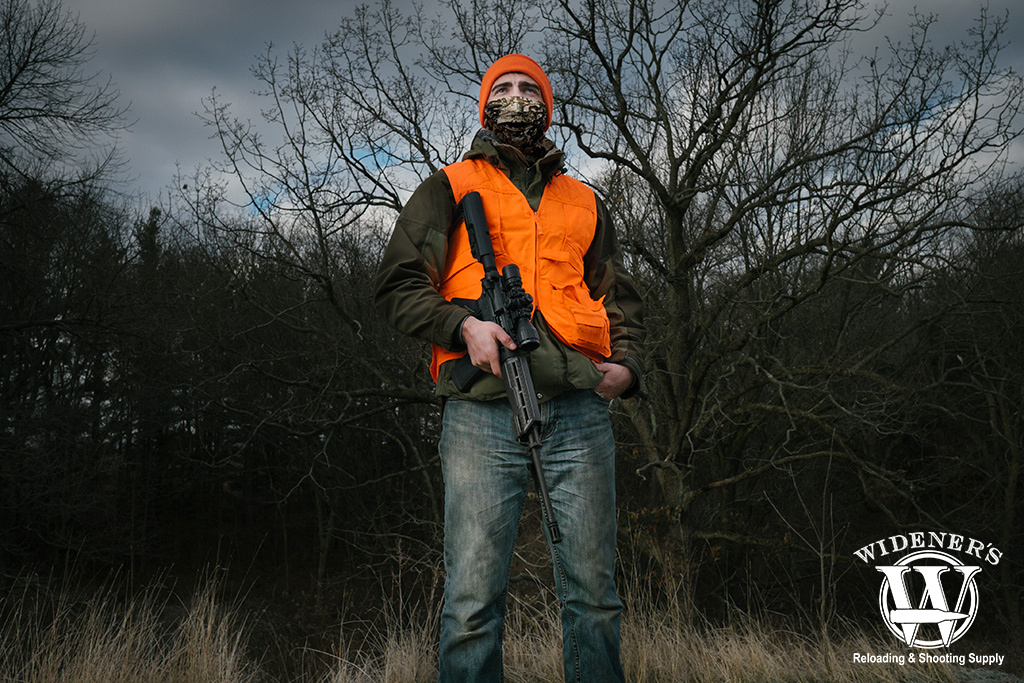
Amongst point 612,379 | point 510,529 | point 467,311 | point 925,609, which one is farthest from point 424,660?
point 925,609

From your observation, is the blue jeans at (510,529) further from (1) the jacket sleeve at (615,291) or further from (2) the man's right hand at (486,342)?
(1) the jacket sleeve at (615,291)

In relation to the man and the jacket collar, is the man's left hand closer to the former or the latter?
the man

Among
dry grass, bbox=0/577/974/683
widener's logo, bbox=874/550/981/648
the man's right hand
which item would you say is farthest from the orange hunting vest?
widener's logo, bbox=874/550/981/648

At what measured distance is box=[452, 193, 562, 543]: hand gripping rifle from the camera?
189cm

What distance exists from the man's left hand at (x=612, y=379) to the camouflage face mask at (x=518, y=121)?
2.36 feet

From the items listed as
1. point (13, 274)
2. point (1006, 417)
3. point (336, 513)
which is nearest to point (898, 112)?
point (1006, 417)

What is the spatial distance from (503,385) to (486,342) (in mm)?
133

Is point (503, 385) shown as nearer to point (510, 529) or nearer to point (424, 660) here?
point (510, 529)

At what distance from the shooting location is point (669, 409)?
33.4ft

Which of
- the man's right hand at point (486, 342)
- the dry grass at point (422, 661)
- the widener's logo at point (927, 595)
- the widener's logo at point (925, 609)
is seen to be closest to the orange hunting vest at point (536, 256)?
the man's right hand at point (486, 342)

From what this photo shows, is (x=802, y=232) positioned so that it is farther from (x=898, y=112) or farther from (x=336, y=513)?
(x=336, y=513)

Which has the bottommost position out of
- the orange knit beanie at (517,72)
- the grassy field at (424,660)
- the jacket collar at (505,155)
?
the grassy field at (424,660)

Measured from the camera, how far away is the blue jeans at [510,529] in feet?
6.13

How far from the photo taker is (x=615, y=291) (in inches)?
94.5
